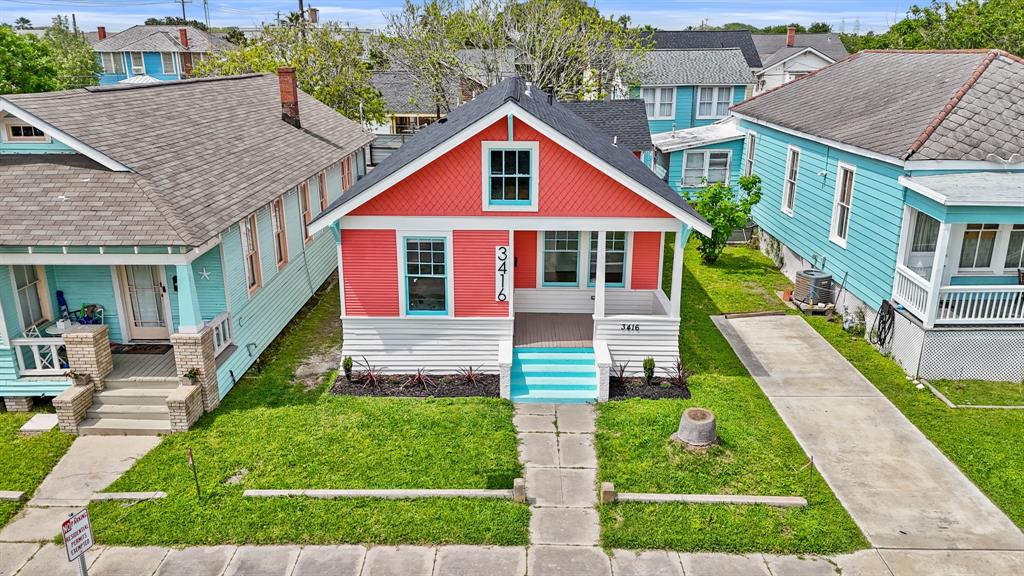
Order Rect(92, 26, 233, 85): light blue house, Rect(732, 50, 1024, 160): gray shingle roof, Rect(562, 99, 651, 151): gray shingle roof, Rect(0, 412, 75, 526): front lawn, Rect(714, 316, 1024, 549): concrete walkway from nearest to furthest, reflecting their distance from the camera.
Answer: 1. Rect(714, 316, 1024, 549): concrete walkway
2. Rect(0, 412, 75, 526): front lawn
3. Rect(732, 50, 1024, 160): gray shingle roof
4. Rect(562, 99, 651, 151): gray shingle roof
5. Rect(92, 26, 233, 85): light blue house

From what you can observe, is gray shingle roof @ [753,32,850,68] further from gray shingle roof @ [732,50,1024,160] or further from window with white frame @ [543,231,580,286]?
window with white frame @ [543,231,580,286]

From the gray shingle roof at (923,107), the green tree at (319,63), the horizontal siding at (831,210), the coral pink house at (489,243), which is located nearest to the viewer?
the coral pink house at (489,243)

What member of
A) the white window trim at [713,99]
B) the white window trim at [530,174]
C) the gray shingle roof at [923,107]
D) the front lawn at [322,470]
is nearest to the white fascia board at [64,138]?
the front lawn at [322,470]

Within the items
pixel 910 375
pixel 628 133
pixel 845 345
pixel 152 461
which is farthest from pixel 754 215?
pixel 152 461

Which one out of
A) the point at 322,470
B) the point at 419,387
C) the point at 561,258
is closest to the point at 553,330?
the point at 561,258

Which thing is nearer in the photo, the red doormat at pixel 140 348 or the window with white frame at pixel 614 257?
the red doormat at pixel 140 348

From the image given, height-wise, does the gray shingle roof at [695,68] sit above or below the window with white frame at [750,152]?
above

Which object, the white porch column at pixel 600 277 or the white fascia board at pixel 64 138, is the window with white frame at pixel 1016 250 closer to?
the white porch column at pixel 600 277

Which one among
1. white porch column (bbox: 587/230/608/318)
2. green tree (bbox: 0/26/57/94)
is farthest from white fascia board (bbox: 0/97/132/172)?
green tree (bbox: 0/26/57/94)
